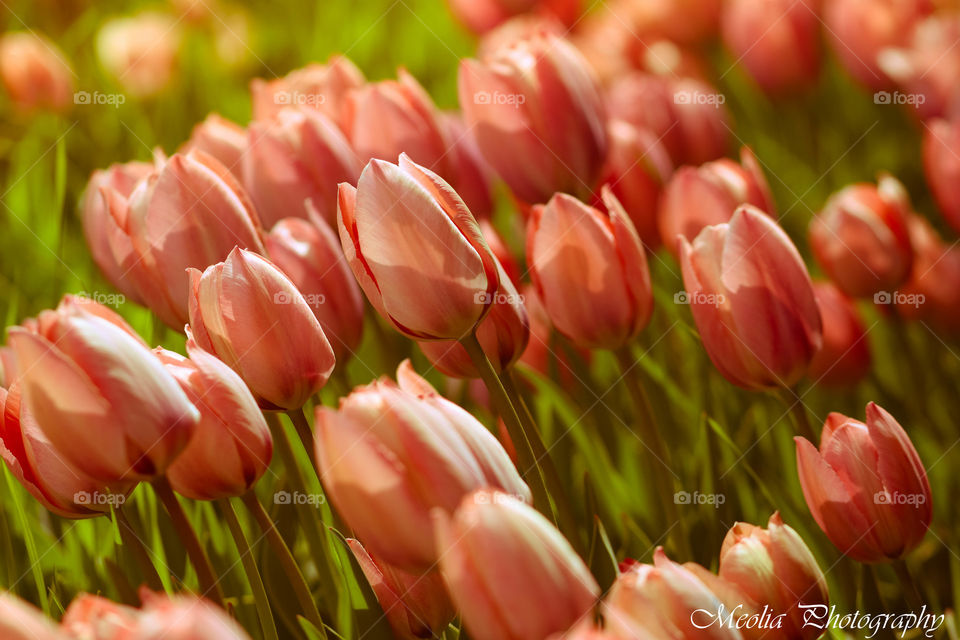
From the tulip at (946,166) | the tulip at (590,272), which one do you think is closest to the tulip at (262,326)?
the tulip at (590,272)

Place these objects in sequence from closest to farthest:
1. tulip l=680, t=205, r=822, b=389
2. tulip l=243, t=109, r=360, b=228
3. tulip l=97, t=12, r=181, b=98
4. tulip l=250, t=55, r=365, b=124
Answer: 1. tulip l=680, t=205, r=822, b=389
2. tulip l=243, t=109, r=360, b=228
3. tulip l=250, t=55, r=365, b=124
4. tulip l=97, t=12, r=181, b=98

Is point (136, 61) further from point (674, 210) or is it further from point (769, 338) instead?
point (769, 338)

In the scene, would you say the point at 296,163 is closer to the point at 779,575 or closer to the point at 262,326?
the point at 262,326

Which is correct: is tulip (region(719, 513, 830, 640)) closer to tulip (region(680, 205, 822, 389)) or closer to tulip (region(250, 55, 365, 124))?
tulip (region(680, 205, 822, 389))

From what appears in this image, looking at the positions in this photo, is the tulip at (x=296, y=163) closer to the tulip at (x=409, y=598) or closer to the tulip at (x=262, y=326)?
the tulip at (x=262, y=326)

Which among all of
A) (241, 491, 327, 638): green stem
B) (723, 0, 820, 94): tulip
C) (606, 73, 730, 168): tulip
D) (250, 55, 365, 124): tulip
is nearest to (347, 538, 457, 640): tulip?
(241, 491, 327, 638): green stem

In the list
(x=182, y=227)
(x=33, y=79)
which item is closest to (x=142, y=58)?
(x=33, y=79)

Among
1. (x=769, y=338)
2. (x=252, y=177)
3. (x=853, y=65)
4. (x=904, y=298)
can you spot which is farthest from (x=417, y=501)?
(x=853, y=65)

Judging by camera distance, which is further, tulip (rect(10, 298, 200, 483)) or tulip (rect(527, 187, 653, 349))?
tulip (rect(527, 187, 653, 349))

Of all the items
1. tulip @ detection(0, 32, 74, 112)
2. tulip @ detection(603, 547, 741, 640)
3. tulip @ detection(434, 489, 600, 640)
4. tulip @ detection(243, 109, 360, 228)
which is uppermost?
tulip @ detection(0, 32, 74, 112)
